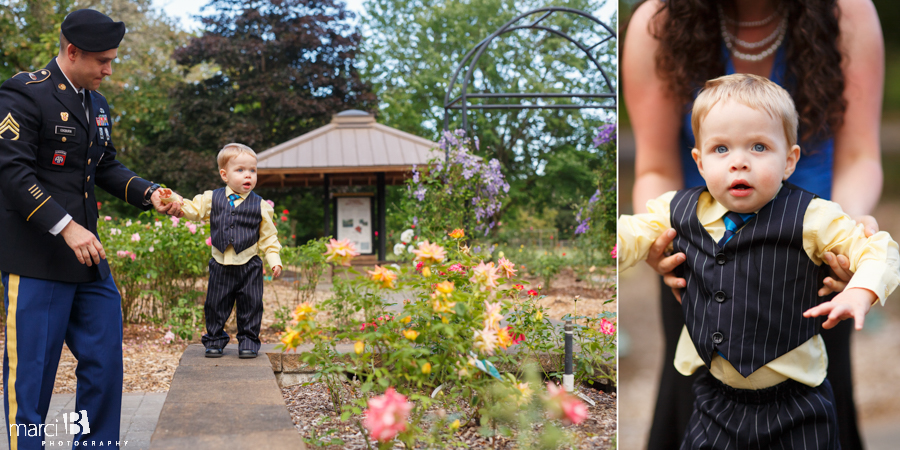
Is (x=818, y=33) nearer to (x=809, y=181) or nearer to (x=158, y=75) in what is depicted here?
(x=809, y=181)

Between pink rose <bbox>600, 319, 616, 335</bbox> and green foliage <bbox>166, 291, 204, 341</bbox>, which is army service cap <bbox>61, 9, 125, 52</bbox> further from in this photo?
green foliage <bbox>166, 291, 204, 341</bbox>

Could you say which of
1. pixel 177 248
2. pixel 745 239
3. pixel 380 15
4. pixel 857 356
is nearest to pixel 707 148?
pixel 745 239

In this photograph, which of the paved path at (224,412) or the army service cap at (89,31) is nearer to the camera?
the paved path at (224,412)

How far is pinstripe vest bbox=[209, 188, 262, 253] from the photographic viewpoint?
3.01 metres

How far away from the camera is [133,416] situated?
2943 mm

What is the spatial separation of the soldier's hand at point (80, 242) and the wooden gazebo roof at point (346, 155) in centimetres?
774

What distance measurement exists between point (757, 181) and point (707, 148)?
15 cm

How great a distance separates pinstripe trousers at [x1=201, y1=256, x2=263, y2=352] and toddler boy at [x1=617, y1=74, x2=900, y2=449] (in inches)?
87.8

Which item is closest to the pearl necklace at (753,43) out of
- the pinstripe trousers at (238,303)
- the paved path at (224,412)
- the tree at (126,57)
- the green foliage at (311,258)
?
the paved path at (224,412)

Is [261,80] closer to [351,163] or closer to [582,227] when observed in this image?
[351,163]

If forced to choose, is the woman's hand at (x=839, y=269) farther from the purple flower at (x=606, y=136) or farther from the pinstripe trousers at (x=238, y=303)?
the purple flower at (x=606, y=136)

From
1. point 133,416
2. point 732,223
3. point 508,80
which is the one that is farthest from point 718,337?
point 508,80

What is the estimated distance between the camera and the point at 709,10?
1.80m

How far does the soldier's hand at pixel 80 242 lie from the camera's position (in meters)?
1.92
